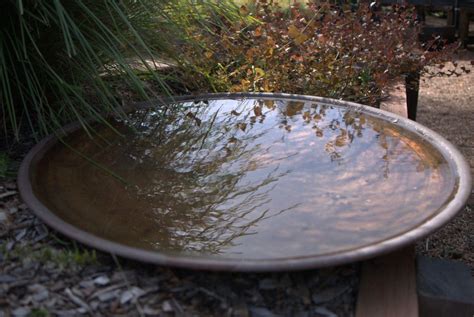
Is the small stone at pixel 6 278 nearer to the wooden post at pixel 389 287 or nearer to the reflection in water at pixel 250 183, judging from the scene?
the reflection in water at pixel 250 183

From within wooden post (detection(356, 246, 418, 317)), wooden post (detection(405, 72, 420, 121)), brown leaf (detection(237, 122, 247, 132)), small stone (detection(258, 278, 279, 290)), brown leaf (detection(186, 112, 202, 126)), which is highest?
brown leaf (detection(186, 112, 202, 126))

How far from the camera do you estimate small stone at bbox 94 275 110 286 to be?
4.37 feet

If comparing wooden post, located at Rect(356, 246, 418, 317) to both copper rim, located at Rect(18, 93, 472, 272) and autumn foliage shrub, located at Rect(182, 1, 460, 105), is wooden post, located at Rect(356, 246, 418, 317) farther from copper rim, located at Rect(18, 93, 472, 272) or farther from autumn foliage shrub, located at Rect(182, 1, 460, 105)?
autumn foliage shrub, located at Rect(182, 1, 460, 105)

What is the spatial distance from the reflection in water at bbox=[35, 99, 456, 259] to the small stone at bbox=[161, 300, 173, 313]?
17 cm

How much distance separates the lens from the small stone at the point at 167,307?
1.26 metres

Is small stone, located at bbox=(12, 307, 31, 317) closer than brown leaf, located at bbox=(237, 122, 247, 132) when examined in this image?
Yes

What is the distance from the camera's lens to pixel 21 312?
1228 mm

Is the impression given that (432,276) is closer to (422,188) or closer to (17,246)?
(422,188)

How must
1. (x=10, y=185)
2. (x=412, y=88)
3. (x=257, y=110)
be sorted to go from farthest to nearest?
(x=412, y=88) → (x=257, y=110) → (x=10, y=185)

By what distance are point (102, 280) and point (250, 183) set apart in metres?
0.59

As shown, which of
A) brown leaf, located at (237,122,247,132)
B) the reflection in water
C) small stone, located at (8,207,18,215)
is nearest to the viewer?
the reflection in water

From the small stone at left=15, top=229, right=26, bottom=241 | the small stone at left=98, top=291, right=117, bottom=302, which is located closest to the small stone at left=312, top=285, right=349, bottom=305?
the small stone at left=98, top=291, right=117, bottom=302

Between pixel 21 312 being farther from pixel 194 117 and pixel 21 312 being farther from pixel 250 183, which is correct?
pixel 194 117

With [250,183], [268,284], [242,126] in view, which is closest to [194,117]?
[242,126]
